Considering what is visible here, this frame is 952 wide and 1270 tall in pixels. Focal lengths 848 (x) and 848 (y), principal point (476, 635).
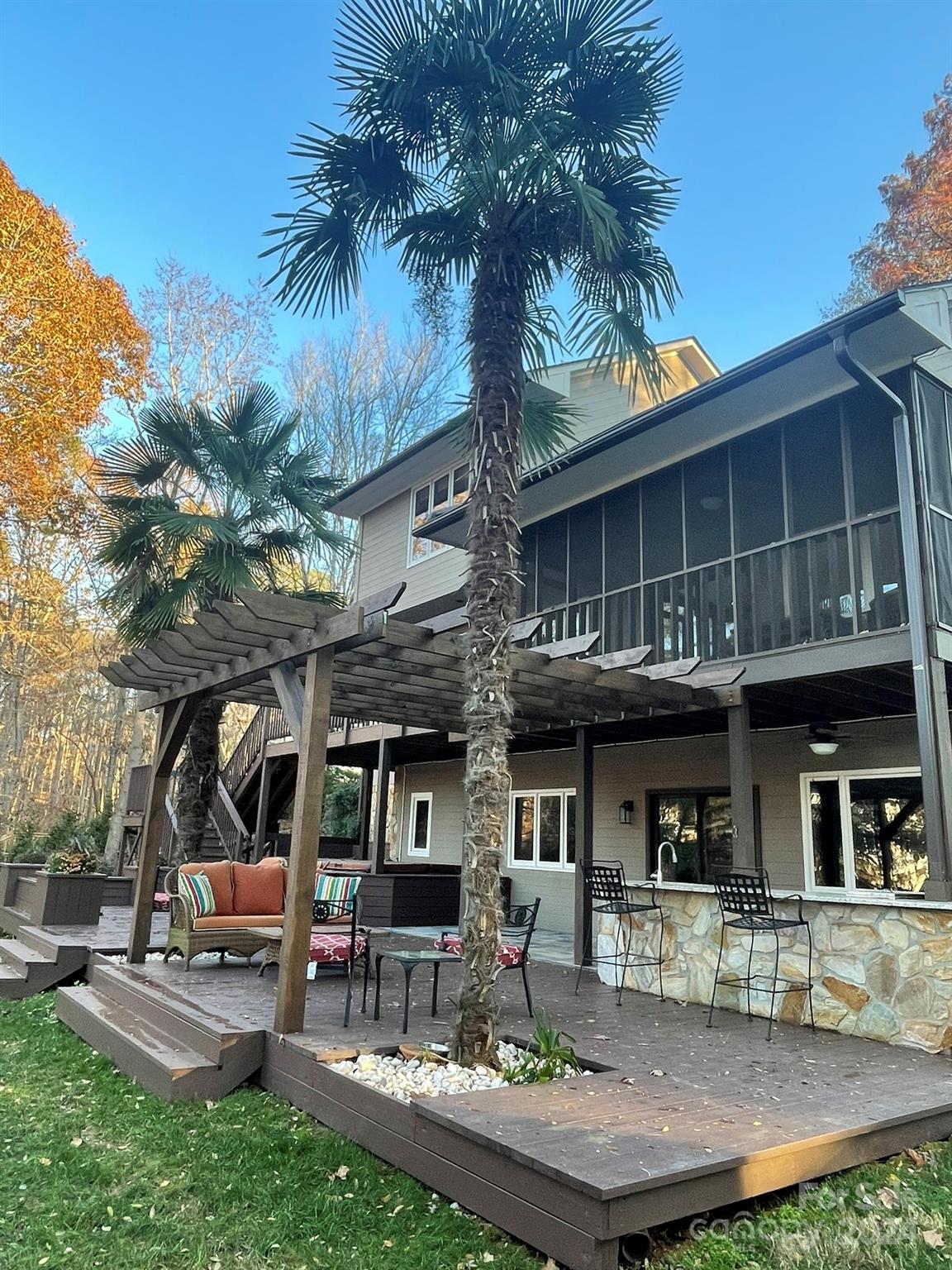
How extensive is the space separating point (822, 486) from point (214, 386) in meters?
17.6

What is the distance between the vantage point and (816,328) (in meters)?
7.08

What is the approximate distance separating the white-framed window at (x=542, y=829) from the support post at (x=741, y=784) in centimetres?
538

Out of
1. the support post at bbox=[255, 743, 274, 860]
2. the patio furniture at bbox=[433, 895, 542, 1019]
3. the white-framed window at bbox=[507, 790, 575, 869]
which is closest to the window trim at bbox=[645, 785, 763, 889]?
the white-framed window at bbox=[507, 790, 575, 869]

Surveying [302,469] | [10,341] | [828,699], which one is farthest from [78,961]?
[10,341]

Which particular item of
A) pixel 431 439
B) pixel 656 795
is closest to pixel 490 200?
pixel 656 795

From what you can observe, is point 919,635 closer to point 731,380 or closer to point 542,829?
point 731,380

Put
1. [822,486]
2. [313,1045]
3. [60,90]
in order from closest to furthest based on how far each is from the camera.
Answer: [313,1045] < [822,486] < [60,90]

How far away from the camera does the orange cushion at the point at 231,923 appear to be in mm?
7965

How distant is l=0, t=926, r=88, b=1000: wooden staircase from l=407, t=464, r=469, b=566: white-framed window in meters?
8.92

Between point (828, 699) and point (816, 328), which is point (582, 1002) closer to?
point (828, 699)

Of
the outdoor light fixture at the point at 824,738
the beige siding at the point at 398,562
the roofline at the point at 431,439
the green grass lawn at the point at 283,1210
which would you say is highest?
the roofline at the point at 431,439

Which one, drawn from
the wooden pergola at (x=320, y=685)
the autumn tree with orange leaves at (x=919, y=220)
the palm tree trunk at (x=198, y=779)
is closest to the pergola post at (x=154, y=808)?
the wooden pergola at (x=320, y=685)

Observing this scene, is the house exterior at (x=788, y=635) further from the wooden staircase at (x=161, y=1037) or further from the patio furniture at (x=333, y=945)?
the wooden staircase at (x=161, y=1037)

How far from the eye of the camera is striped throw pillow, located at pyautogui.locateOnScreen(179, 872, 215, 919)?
26.2ft
